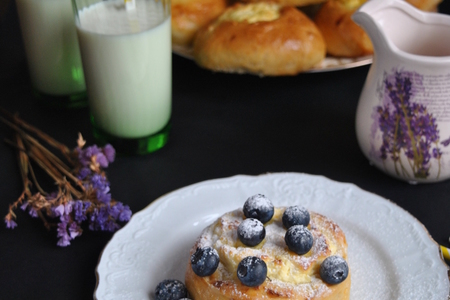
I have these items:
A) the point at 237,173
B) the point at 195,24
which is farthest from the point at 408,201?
the point at 195,24

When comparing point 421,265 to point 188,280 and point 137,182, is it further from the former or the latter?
point 137,182

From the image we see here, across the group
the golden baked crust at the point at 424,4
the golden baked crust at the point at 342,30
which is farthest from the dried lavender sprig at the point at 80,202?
the golden baked crust at the point at 424,4

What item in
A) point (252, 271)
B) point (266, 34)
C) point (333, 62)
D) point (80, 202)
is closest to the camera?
point (252, 271)

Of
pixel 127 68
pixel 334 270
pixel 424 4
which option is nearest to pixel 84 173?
pixel 127 68

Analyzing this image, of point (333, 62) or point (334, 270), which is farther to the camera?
point (333, 62)

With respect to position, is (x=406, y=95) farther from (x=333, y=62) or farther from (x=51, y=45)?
(x=51, y=45)

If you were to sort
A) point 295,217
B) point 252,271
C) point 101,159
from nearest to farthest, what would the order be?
point 252,271
point 295,217
point 101,159

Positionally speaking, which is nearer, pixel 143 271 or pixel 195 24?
pixel 143 271
